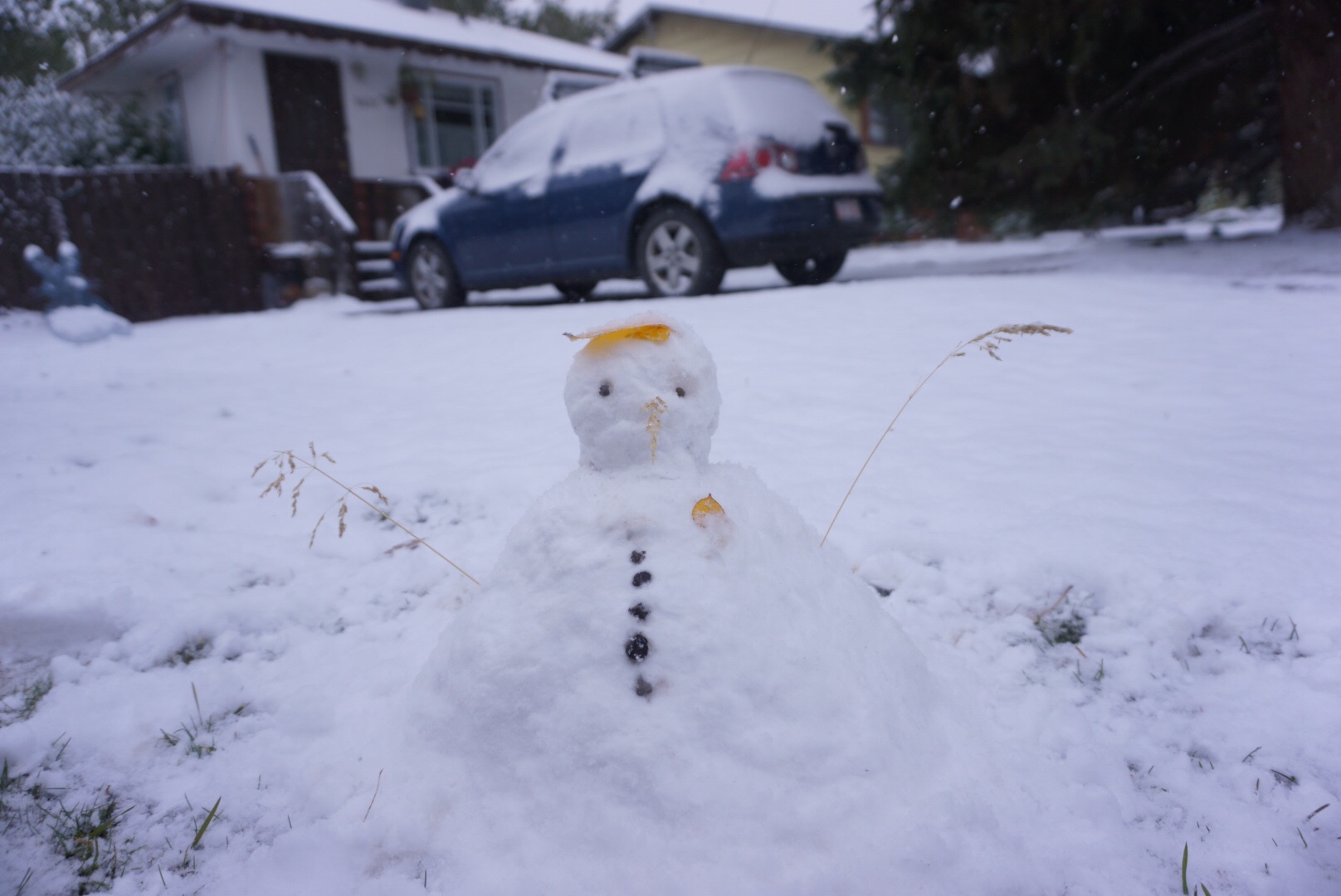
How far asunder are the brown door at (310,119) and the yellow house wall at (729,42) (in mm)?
9389

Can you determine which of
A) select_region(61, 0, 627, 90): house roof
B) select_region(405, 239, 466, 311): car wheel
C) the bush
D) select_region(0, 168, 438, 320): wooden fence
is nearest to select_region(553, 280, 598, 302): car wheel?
select_region(405, 239, 466, 311): car wheel

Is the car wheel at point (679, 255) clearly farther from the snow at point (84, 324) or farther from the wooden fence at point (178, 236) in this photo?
the wooden fence at point (178, 236)

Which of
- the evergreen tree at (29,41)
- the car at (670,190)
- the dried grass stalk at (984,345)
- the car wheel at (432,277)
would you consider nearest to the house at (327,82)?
the car wheel at (432,277)

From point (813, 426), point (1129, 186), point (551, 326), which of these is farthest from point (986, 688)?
point (1129, 186)

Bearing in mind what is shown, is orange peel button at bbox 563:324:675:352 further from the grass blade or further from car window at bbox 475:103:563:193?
car window at bbox 475:103:563:193

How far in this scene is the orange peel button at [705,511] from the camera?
4.43ft

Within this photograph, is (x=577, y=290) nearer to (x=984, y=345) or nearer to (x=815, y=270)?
(x=815, y=270)

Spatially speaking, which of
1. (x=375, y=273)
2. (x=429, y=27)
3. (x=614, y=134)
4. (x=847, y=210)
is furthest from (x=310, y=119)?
(x=847, y=210)

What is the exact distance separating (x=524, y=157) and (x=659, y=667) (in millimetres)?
7220

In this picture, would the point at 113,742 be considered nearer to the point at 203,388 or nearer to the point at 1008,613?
the point at 1008,613

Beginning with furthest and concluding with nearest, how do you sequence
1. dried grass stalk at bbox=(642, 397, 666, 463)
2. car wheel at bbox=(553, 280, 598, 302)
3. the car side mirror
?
car wheel at bbox=(553, 280, 598, 302), the car side mirror, dried grass stalk at bbox=(642, 397, 666, 463)

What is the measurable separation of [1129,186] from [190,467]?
8635 mm

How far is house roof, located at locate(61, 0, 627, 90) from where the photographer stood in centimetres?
1072

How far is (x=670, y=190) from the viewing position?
6320 mm
